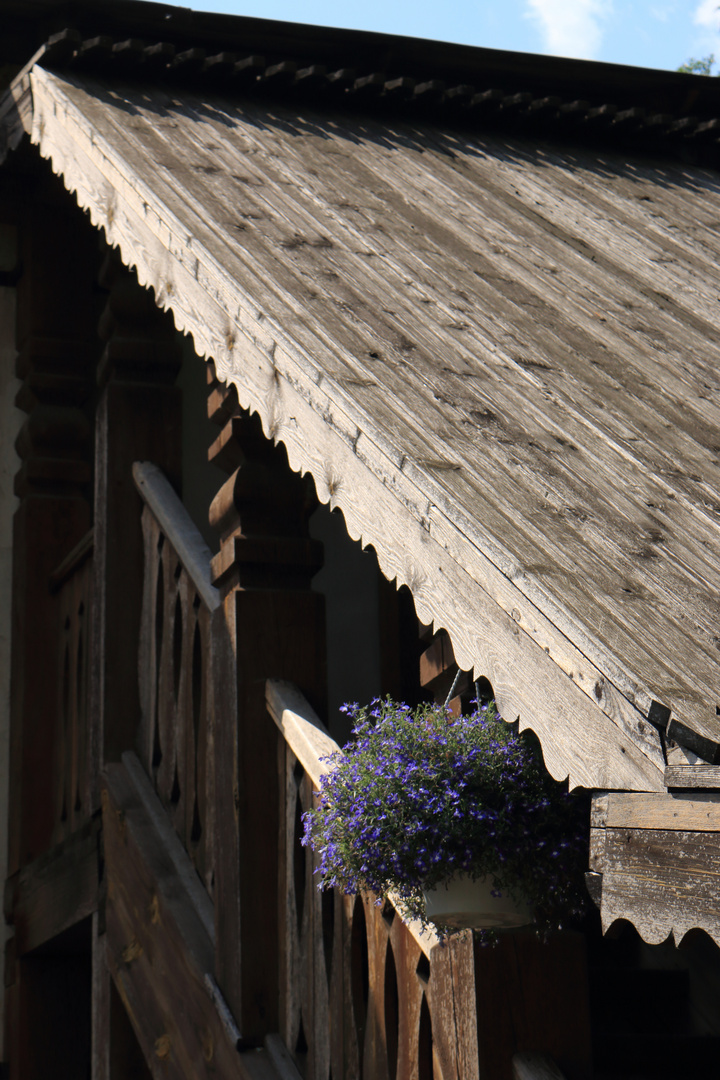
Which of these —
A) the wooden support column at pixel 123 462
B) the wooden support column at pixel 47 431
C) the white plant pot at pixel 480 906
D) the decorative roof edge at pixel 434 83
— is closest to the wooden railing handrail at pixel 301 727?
the white plant pot at pixel 480 906

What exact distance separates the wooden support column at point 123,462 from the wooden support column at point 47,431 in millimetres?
919

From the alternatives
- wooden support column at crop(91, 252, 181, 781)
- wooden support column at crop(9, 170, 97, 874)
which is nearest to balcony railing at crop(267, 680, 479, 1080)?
wooden support column at crop(91, 252, 181, 781)

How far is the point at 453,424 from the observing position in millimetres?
2922

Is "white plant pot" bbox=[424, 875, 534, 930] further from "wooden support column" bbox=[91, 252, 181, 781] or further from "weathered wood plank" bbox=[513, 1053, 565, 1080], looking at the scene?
"wooden support column" bbox=[91, 252, 181, 781]

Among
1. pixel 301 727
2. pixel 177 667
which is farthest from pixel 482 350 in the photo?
pixel 177 667

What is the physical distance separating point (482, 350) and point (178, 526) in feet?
5.17

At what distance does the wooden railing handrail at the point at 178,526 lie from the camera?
4.25 meters

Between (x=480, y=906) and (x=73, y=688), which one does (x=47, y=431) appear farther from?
(x=480, y=906)

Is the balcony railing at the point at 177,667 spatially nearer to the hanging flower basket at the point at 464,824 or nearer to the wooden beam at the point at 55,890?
the wooden beam at the point at 55,890

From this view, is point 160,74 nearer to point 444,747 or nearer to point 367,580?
point 367,580

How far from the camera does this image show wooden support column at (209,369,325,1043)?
12.4 ft

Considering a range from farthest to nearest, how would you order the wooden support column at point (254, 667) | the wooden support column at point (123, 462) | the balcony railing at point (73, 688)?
the balcony railing at point (73, 688) < the wooden support column at point (123, 462) < the wooden support column at point (254, 667)

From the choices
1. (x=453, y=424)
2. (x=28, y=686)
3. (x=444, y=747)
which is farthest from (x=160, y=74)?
(x=444, y=747)

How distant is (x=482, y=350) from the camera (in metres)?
3.39
